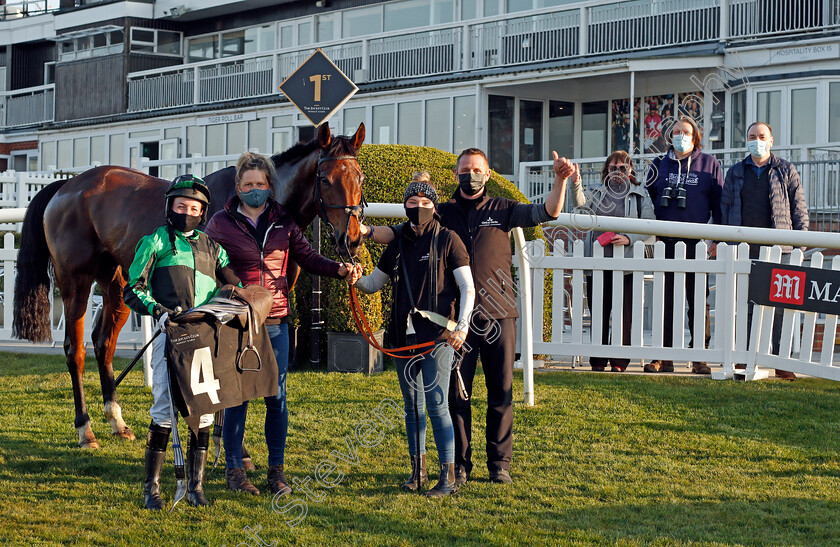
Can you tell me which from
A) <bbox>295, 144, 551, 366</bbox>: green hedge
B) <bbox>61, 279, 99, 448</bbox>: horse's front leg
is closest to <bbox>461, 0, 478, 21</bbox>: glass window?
<bbox>295, 144, 551, 366</bbox>: green hedge

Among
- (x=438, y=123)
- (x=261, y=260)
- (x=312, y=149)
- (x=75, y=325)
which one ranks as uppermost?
(x=438, y=123)

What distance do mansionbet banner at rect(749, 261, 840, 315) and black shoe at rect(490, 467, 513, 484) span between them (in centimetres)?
317

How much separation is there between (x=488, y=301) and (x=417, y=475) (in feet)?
3.33

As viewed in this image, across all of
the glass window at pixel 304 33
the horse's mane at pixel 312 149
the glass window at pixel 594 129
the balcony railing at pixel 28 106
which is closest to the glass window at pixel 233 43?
the glass window at pixel 304 33

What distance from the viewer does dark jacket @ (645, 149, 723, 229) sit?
820 cm

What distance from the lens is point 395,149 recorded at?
9.62m

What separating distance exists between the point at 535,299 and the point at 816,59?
11570 millimetres

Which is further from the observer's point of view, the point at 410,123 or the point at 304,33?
the point at 304,33

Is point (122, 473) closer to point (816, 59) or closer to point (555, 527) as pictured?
point (555, 527)

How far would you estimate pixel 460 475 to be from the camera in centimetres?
529

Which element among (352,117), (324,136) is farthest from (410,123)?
(324,136)

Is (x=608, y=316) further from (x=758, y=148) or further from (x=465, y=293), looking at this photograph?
(x=465, y=293)

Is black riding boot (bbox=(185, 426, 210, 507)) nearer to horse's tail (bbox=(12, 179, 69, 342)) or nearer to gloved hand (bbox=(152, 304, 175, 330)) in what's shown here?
gloved hand (bbox=(152, 304, 175, 330))

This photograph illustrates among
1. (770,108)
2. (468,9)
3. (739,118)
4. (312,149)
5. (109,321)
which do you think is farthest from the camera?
(468,9)
